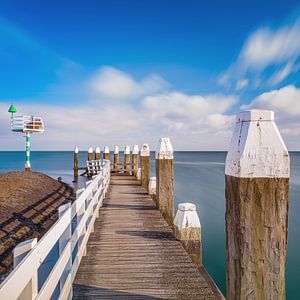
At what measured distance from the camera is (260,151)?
6.34 feet

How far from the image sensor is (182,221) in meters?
5.31

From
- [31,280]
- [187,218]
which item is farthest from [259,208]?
[187,218]

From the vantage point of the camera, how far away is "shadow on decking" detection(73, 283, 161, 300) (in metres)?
3.26

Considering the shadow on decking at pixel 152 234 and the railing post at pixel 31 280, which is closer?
the railing post at pixel 31 280

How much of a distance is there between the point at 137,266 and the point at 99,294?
0.94 meters

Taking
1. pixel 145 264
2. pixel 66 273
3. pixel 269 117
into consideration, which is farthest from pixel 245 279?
pixel 145 264

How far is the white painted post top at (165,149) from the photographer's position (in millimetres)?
7109

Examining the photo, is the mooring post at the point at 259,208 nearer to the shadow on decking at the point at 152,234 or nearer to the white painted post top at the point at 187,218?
the white painted post top at the point at 187,218

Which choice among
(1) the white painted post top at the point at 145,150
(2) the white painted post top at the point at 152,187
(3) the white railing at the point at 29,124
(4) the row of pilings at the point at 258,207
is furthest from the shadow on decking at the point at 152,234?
(3) the white railing at the point at 29,124

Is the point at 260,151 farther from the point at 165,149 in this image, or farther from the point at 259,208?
the point at 165,149

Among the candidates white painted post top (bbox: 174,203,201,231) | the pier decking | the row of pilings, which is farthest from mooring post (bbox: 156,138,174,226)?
the row of pilings

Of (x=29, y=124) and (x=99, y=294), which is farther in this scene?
(x=29, y=124)

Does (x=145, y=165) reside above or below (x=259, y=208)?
below

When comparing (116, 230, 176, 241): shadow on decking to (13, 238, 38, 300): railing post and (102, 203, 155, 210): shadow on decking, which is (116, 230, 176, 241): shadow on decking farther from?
(13, 238, 38, 300): railing post
